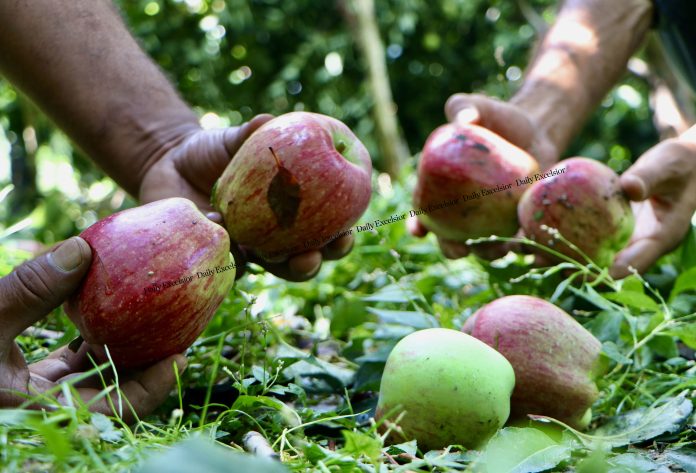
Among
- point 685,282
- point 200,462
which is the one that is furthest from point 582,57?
point 200,462

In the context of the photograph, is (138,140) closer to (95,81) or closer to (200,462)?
(95,81)

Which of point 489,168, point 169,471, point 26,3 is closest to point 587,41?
point 489,168

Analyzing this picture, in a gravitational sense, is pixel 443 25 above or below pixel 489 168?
below

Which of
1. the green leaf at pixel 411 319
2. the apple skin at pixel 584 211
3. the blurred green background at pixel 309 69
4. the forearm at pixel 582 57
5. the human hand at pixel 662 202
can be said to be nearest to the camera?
the green leaf at pixel 411 319

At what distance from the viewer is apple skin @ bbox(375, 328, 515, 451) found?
3.03ft

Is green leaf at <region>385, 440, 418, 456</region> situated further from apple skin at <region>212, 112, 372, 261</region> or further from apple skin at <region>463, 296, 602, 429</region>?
apple skin at <region>212, 112, 372, 261</region>

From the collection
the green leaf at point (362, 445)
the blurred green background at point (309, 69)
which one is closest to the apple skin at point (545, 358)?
the green leaf at point (362, 445)

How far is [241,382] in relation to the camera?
99 centimetres

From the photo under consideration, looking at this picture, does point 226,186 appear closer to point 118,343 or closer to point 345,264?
point 118,343

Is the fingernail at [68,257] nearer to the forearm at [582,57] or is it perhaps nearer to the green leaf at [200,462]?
the green leaf at [200,462]

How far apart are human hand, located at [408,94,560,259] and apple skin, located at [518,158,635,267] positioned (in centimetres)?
29

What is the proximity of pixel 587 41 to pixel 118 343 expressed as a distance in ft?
7.34

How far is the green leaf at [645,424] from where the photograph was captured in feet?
3.16

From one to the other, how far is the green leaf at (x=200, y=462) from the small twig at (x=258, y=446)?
27 centimetres
